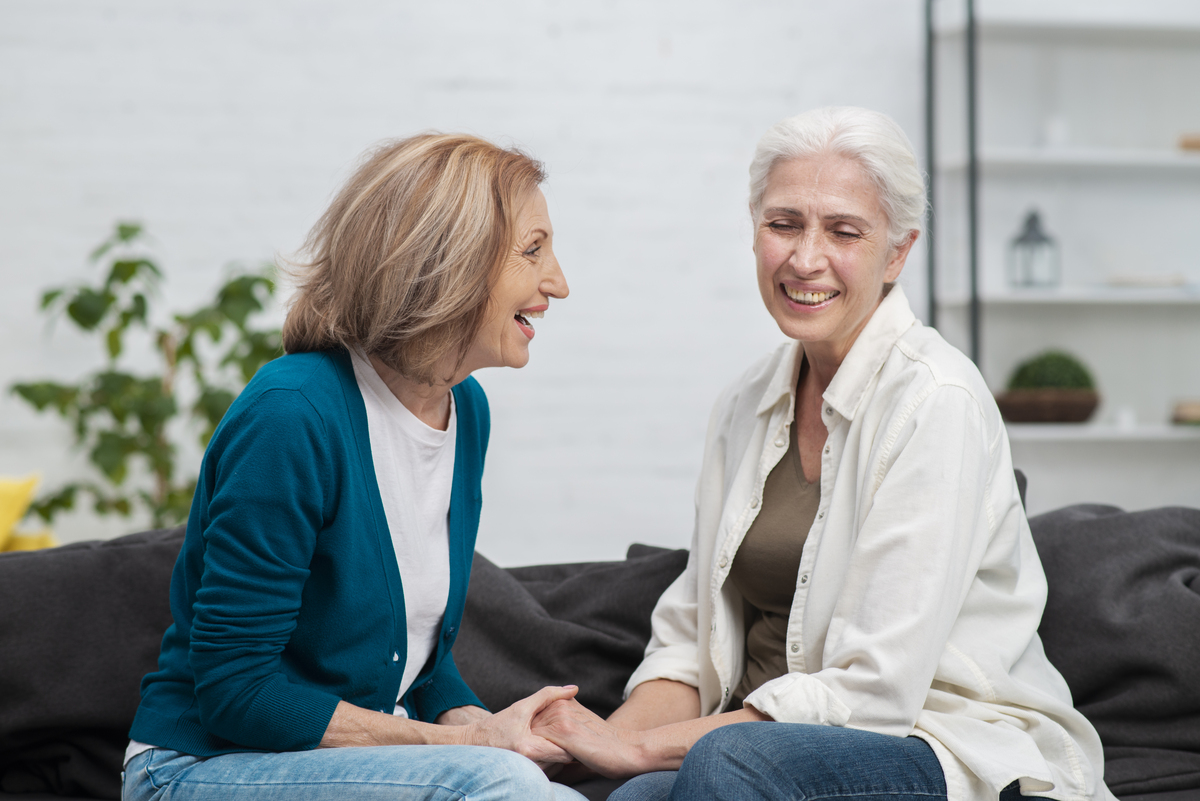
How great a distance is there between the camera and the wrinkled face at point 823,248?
4.58 feet

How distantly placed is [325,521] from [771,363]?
784 mm

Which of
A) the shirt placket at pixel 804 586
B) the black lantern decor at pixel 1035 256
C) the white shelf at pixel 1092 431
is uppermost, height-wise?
the black lantern decor at pixel 1035 256

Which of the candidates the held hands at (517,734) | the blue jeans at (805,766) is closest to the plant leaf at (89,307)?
the held hands at (517,734)

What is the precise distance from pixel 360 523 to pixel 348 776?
0.93 feet

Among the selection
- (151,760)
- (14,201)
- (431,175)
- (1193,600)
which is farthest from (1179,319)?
(14,201)

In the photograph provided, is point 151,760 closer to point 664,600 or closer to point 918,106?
point 664,600

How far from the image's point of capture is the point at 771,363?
1630 mm

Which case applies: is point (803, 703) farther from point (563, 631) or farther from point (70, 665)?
point (70, 665)

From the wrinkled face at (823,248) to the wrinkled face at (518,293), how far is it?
34cm

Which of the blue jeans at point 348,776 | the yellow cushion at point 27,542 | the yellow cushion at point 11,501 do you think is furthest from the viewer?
the yellow cushion at point 27,542

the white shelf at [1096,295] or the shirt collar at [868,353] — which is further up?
the shirt collar at [868,353]

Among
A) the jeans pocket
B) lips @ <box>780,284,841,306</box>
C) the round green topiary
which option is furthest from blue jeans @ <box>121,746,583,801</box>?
the round green topiary

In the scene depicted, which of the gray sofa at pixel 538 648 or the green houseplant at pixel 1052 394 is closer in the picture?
the gray sofa at pixel 538 648

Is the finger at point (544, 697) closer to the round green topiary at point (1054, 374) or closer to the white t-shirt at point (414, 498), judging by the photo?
the white t-shirt at point (414, 498)
